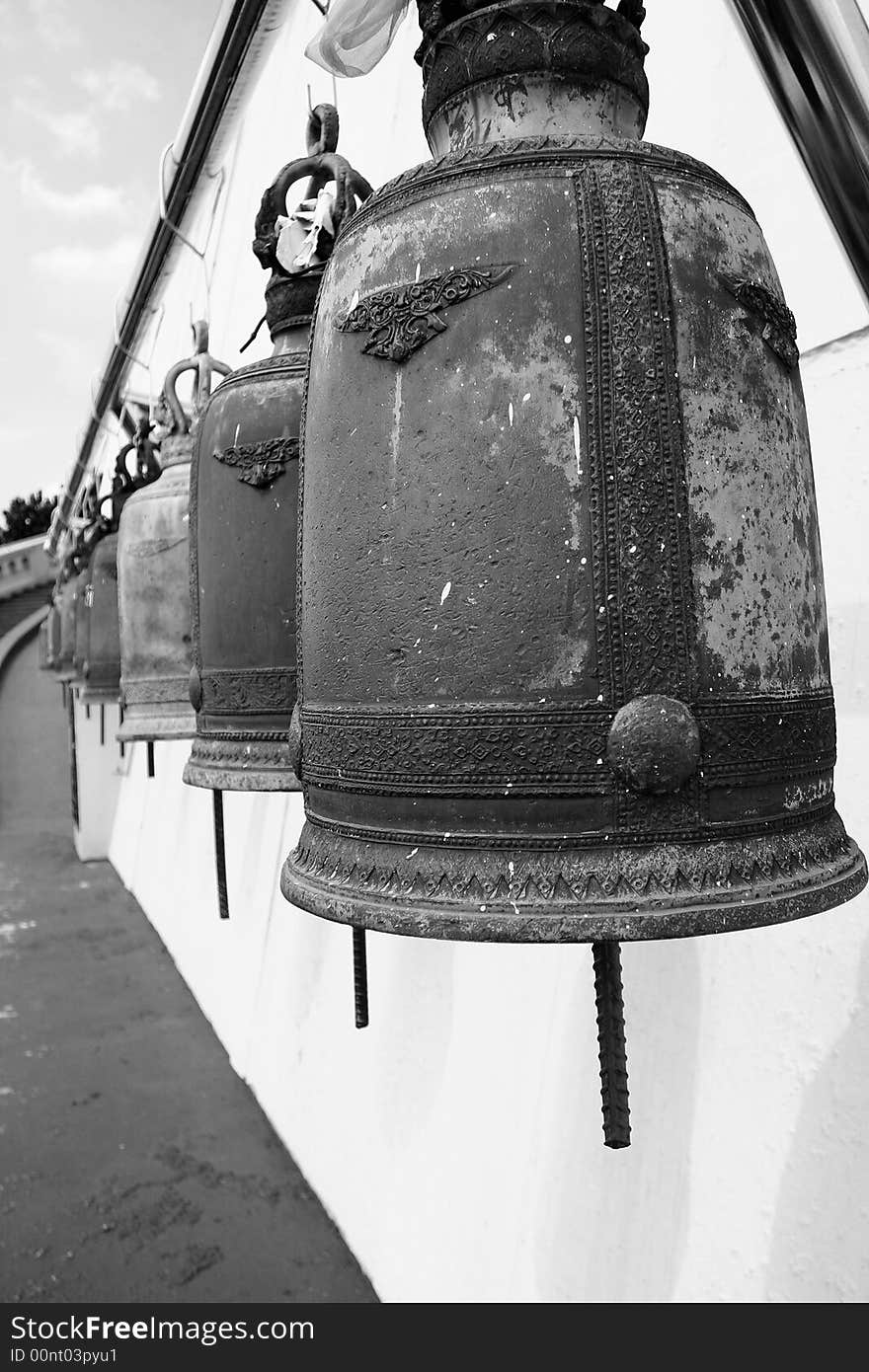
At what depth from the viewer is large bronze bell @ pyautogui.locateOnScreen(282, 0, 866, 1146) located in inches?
34.0

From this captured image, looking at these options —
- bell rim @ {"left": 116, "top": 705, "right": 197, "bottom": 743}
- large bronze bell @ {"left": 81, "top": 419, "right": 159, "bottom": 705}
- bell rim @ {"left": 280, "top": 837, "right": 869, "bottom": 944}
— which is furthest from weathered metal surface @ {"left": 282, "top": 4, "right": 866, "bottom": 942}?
large bronze bell @ {"left": 81, "top": 419, "right": 159, "bottom": 705}

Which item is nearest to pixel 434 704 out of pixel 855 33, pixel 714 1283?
pixel 855 33

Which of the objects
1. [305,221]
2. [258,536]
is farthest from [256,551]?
[305,221]

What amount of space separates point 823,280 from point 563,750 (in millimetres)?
1097

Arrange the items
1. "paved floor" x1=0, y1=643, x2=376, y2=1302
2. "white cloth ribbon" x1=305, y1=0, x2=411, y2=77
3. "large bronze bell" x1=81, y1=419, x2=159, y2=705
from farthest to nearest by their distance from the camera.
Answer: "large bronze bell" x1=81, y1=419, x2=159, y2=705
"paved floor" x1=0, y1=643, x2=376, y2=1302
"white cloth ribbon" x1=305, y1=0, x2=411, y2=77

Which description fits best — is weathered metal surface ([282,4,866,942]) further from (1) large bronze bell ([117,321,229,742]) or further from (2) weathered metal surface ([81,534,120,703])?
(2) weathered metal surface ([81,534,120,703])

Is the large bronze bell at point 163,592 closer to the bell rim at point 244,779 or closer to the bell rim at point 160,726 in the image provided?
the bell rim at point 160,726

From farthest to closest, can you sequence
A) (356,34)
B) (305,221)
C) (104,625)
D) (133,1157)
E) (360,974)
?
(133,1157) < (104,625) < (305,221) < (360,974) < (356,34)

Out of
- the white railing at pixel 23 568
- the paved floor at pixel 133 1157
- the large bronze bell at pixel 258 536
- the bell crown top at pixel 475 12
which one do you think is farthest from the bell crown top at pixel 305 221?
the white railing at pixel 23 568

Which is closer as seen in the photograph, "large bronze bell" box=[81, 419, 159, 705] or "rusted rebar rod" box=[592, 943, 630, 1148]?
"rusted rebar rod" box=[592, 943, 630, 1148]

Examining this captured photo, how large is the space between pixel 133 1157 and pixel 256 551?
117 inches

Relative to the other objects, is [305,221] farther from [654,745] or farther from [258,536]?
[654,745]

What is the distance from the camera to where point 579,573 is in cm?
87

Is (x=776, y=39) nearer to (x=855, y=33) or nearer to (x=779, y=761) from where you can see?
(x=855, y=33)
